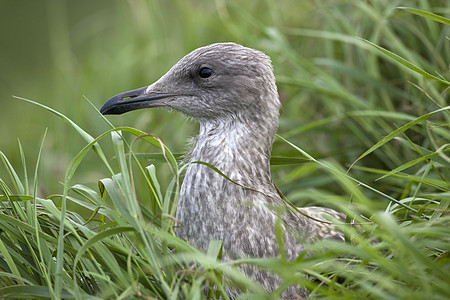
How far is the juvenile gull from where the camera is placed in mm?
3018

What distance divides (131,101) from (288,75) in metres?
1.51

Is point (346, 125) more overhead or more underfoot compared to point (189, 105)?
more underfoot

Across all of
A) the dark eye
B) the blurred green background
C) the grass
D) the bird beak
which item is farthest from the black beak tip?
the blurred green background

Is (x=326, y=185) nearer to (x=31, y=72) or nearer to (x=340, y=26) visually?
(x=340, y=26)

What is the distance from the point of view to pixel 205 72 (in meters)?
3.51

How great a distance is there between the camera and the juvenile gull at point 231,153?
3.02 m

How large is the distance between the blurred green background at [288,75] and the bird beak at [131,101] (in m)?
0.84

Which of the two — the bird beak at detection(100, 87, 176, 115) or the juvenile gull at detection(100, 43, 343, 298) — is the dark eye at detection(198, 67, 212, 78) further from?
Result: the bird beak at detection(100, 87, 176, 115)

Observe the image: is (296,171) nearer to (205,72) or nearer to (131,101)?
(205,72)

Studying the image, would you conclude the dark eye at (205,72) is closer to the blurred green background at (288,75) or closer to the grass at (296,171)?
the grass at (296,171)

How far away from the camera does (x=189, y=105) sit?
350 cm

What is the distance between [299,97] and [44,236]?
105 inches

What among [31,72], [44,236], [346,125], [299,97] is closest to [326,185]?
[346,125]

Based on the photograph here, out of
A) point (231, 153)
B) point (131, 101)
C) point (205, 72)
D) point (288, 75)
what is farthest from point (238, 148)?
point (288, 75)
